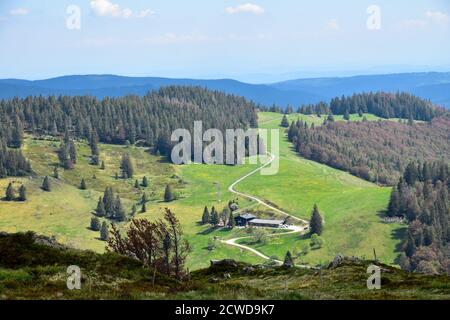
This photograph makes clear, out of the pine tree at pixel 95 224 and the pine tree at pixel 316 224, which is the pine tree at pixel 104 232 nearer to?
the pine tree at pixel 95 224

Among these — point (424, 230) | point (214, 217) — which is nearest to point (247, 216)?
point (214, 217)

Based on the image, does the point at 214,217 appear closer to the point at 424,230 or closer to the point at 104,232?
the point at 104,232

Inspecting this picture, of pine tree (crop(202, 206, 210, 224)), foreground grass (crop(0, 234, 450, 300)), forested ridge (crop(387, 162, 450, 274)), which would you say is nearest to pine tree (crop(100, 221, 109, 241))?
pine tree (crop(202, 206, 210, 224))

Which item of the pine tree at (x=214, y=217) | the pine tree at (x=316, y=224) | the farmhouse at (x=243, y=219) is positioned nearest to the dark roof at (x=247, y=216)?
the farmhouse at (x=243, y=219)

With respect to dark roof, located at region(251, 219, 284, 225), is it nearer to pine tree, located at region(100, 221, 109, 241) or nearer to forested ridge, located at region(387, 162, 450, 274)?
forested ridge, located at region(387, 162, 450, 274)

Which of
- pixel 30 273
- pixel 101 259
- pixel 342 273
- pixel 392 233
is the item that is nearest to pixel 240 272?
pixel 342 273
